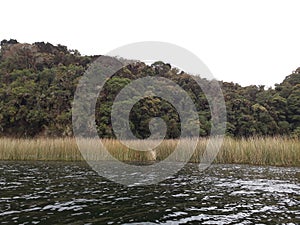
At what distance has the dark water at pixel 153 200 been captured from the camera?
5861 millimetres

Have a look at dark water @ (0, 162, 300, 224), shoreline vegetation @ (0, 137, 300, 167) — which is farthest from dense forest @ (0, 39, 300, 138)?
dark water @ (0, 162, 300, 224)

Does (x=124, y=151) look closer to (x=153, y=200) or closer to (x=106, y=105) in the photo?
(x=153, y=200)

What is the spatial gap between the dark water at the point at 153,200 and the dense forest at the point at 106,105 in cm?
2109

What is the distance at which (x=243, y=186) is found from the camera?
9.34 m

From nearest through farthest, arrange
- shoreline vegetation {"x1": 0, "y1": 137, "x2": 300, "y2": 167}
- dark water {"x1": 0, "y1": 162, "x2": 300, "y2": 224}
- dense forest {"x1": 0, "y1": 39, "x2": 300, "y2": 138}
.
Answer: dark water {"x1": 0, "y1": 162, "x2": 300, "y2": 224}, shoreline vegetation {"x1": 0, "y1": 137, "x2": 300, "y2": 167}, dense forest {"x1": 0, "y1": 39, "x2": 300, "y2": 138}

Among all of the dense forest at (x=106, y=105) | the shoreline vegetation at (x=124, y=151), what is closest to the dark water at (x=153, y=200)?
the shoreline vegetation at (x=124, y=151)

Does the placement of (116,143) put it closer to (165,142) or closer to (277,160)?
(165,142)

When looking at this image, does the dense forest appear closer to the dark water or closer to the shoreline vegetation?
the shoreline vegetation

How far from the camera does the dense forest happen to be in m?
32.3

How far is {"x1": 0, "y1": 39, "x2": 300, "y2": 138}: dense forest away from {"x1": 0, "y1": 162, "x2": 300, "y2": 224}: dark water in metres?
21.1

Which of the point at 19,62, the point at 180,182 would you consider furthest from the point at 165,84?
the point at 180,182

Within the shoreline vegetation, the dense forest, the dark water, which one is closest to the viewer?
the dark water

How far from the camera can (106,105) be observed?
32438 millimetres

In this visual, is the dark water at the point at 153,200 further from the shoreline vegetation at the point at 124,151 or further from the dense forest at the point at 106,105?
the dense forest at the point at 106,105
